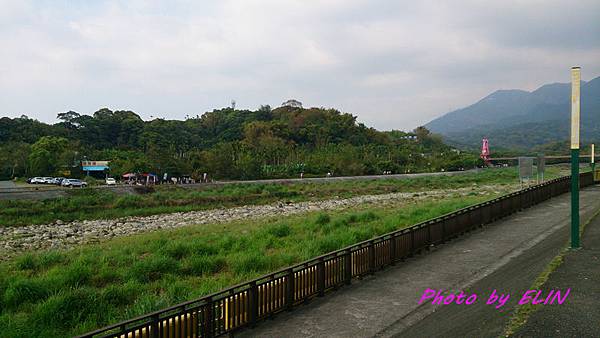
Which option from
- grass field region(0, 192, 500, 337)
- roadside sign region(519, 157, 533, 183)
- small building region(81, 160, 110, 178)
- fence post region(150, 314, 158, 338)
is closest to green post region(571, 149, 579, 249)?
grass field region(0, 192, 500, 337)

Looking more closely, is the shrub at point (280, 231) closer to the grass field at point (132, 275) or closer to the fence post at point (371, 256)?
the grass field at point (132, 275)

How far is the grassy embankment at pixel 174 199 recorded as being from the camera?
34219 mm

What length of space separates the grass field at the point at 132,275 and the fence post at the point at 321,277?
2.83 m

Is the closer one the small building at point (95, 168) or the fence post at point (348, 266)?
the fence post at point (348, 266)

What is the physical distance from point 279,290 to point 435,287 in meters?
3.51

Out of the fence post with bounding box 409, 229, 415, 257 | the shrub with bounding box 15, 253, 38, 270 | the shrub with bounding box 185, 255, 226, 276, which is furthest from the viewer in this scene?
the shrub with bounding box 15, 253, 38, 270

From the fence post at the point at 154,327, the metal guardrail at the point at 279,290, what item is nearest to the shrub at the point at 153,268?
the metal guardrail at the point at 279,290

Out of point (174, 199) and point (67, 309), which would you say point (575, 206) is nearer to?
point (67, 309)

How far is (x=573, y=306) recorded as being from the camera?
281 inches

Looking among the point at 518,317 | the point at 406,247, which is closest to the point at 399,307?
the point at 518,317

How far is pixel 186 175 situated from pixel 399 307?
60092 millimetres

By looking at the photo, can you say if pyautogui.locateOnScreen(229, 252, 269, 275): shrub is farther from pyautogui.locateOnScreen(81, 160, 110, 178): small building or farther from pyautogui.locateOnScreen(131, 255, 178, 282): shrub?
pyautogui.locateOnScreen(81, 160, 110, 178): small building

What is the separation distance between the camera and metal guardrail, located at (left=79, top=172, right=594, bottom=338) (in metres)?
6.09

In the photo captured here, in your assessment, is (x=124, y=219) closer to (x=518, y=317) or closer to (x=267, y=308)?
(x=267, y=308)
